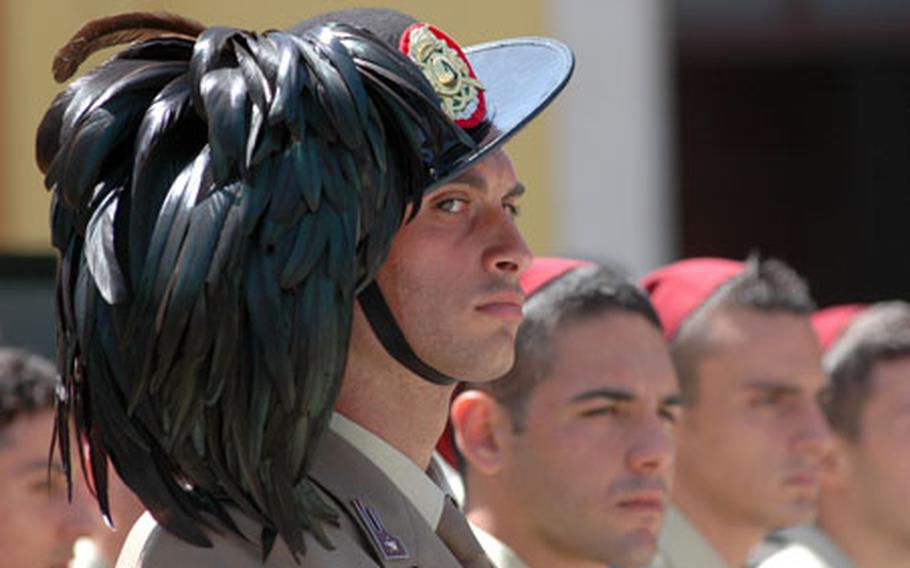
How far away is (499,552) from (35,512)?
860 mm

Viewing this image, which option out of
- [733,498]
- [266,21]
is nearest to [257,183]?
[733,498]

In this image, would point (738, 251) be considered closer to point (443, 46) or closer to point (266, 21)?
point (266, 21)

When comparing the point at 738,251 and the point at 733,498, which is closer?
the point at 733,498

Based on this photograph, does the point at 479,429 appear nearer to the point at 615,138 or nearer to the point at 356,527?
the point at 356,527

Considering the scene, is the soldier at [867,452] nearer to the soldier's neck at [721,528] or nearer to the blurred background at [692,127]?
the soldier's neck at [721,528]

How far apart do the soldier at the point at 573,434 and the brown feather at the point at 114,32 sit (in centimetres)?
158

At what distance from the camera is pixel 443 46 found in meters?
3.06

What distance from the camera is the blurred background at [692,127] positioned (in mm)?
7828

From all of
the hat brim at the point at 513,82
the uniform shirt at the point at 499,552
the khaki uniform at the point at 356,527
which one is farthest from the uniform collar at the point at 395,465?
the uniform shirt at the point at 499,552

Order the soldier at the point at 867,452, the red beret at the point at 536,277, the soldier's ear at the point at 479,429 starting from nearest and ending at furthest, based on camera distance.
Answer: the soldier's ear at the point at 479,429 → the red beret at the point at 536,277 → the soldier at the point at 867,452

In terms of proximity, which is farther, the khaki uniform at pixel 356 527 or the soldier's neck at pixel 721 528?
the soldier's neck at pixel 721 528

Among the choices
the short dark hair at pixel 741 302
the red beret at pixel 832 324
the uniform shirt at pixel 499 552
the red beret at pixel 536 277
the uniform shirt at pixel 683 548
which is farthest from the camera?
the red beret at pixel 832 324

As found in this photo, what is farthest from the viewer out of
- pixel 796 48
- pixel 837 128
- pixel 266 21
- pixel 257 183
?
pixel 837 128

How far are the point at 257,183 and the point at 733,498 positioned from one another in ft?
9.35
